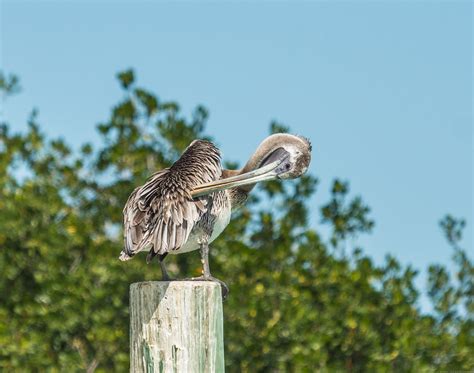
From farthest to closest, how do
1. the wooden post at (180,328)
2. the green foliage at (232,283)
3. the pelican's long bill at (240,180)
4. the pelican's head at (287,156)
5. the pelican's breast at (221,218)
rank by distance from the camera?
the green foliage at (232,283)
the pelican's breast at (221,218)
the pelican's head at (287,156)
the pelican's long bill at (240,180)
the wooden post at (180,328)

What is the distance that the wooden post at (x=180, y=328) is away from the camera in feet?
15.4

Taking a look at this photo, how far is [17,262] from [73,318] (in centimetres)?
114

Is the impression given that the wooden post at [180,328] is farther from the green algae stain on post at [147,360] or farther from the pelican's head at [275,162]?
the pelican's head at [275,162]

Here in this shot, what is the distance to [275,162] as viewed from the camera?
5.71 metres

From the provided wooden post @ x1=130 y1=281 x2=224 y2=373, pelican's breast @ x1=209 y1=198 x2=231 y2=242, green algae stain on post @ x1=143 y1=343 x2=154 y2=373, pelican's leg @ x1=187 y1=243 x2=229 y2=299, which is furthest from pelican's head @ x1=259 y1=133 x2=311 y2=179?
green algae stain on post @ x1=143 y1=343 x2=154 y2=373

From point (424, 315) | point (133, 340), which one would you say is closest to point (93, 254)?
point (424, 315)

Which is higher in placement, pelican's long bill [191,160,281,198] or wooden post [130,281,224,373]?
pelican's long bill [191,160,281,198]

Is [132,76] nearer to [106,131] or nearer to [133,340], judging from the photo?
[106,131]

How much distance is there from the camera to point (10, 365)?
30.6 feet

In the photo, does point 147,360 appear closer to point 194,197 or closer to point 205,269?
point 205,269

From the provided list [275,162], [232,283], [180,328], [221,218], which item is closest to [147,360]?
[180,328]

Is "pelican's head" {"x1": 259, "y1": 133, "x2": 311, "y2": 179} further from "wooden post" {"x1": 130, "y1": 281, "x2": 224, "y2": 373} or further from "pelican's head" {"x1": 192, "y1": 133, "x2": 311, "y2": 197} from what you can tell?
"wooden post" {"x1": 130, "y1": 281, "x2": 224, "y2": 373}

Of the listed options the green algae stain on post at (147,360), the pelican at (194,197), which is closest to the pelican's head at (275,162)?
the pelican at (194,197)

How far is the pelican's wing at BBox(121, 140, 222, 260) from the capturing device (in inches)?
209
